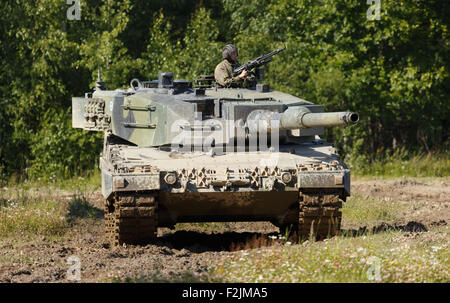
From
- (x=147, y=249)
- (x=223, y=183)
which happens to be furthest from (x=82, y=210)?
(x=223, y=183)

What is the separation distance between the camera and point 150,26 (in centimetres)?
2683

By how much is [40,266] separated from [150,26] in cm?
1752

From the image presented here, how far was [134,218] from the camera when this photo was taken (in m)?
10.8

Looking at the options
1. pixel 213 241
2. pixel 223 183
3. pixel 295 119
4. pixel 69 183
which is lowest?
pixel 69 183

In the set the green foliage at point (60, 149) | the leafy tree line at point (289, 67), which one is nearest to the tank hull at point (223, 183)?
the leafy tree line at point (289, 67)

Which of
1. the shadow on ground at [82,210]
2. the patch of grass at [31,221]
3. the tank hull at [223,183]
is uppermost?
the tank hull at [223,183]

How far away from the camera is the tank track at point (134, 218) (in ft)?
35.1

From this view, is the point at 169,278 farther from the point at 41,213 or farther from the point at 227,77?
the point at 41,213

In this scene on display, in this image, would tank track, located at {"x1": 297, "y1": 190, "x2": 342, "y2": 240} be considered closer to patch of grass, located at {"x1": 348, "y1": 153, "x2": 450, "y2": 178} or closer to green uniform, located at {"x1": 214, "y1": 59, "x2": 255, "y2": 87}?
green uniform, located at {"x1": 214, "y1": 59, "x2": 255, "y2": 87}

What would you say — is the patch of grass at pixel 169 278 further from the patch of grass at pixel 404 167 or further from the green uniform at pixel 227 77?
the patch of grass at pixel 404 167

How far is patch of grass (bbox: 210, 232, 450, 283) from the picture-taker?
28.0ft

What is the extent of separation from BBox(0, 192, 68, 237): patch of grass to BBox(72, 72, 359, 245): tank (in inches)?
53.3

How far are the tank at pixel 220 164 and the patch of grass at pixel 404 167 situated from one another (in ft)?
25.5

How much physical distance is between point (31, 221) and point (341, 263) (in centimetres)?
612
